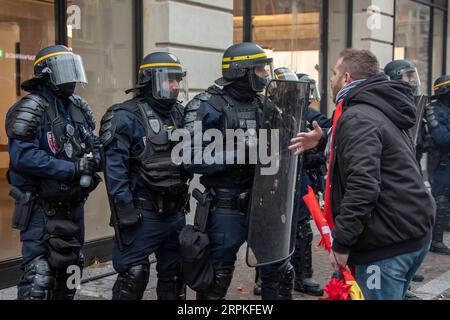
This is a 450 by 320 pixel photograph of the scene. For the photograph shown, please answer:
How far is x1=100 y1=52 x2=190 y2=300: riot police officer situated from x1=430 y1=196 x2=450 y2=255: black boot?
13.4ft

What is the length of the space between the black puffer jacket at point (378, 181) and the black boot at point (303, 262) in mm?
2305

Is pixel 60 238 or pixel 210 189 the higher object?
pixel 210 189

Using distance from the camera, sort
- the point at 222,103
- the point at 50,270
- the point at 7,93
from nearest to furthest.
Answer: the point at 50,270, the point at 222,103, the point at 7,93

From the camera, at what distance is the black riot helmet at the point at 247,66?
426cm

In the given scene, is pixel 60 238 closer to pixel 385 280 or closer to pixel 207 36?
pixel 385 280

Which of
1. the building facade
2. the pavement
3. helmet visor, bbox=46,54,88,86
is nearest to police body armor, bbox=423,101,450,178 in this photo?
the pavement

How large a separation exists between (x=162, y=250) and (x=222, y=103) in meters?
1.18

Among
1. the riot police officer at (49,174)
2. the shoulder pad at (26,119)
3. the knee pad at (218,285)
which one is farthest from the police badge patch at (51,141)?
the knee pad at (218,285)

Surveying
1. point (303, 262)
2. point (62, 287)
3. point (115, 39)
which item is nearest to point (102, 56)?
point (115, 39)

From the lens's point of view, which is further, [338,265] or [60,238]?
[60,238]

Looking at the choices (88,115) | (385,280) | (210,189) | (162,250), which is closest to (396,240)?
(385,280)

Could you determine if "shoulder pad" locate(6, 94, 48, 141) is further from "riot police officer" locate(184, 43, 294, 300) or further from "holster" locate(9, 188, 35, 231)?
"riot police officer" locate(184, 43, 294, 300)

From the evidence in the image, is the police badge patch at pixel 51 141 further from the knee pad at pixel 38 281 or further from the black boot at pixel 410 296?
the black boot at pixel 410 296

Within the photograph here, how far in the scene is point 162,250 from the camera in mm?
4383
